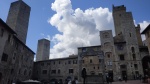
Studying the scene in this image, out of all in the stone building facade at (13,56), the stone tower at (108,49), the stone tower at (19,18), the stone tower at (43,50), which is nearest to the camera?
the stone building facade at (13,56)

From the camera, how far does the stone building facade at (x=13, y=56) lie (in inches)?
880

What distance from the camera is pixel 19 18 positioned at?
44.8 meters

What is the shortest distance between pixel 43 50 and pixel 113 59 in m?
38.3

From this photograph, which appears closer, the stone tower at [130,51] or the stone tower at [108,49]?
the stone tower at [130,51]

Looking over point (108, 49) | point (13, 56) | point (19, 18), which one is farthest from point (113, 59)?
point (19, 18)

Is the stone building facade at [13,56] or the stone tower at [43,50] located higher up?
Result: the stone tower at [43,50]

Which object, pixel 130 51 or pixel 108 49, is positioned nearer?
pixel 130 51

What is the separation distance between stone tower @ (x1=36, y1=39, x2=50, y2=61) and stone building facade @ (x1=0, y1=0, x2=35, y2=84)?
2235 centimetres

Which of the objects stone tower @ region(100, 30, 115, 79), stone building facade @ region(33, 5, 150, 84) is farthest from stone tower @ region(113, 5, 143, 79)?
stone tower @ region(100, 30, 115, 79)

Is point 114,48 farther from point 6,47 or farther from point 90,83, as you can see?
point 6,47

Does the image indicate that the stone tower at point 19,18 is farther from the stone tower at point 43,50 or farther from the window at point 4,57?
the window at point 4,57

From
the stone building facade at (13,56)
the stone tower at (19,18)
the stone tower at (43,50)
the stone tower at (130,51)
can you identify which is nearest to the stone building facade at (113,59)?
the stone tower at (130,51)

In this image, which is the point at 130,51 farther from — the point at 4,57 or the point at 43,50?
the point at 43,50

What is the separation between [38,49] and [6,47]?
147 feet
